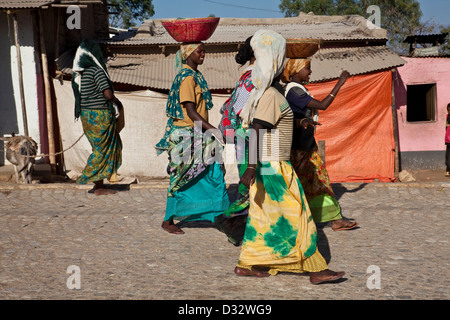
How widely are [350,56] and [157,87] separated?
3.92 meters

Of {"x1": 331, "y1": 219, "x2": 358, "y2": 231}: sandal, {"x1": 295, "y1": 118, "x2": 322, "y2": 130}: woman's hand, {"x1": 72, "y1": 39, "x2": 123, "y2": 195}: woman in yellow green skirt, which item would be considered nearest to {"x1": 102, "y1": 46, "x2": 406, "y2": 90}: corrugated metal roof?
{"x1": 72, "y1": 39, "x2": 123, "y2": 195}: woman in yellow green skirt

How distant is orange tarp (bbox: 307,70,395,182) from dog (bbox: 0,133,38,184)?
5.39 metres

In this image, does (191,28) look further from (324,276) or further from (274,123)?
(324,276)

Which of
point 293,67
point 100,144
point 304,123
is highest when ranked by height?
point 293,67

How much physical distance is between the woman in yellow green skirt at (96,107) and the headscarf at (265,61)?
145 inches

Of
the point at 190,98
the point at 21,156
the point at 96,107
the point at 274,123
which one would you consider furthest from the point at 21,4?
the point at 274,123

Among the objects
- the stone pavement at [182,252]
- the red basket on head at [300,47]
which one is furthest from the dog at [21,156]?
the red basket on head at [300,47]

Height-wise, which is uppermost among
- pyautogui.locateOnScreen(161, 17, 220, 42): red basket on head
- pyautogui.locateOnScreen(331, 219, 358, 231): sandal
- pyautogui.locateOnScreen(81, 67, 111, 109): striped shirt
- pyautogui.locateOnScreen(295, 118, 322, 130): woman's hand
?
pyautogui.locateOnScreen(161, 17, 220, 42): red basket on head

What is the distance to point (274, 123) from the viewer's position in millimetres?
4484

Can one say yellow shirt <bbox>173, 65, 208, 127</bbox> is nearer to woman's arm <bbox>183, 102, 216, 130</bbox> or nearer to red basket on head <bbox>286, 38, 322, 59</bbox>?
woman's arm <bbox>183, 102, 216, 130</bbox>

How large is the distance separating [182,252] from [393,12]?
27.3m

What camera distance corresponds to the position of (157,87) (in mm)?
11367

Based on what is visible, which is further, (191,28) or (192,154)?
(192,154)

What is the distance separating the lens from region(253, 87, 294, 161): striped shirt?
14.6 feet
